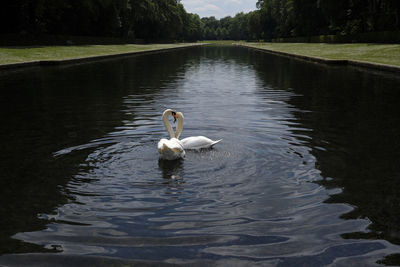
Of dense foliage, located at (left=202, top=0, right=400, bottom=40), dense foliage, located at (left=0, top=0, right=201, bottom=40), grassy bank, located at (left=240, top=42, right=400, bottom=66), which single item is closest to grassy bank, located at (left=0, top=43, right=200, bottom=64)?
dense foliage, located at (left=0, top=0, right=201, bottom=40)

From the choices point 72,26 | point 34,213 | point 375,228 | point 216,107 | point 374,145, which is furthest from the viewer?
point 72,26

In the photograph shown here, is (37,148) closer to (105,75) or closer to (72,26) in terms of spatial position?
(105,75)

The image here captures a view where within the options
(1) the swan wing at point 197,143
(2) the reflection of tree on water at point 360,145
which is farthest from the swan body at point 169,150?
(2) the reflection of tree on water at point 360,145

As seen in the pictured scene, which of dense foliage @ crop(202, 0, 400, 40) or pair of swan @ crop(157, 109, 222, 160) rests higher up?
dense foliage @ crop(202, 0, 400, 40)

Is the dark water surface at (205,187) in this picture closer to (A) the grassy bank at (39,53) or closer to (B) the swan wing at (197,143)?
(B) the swan wing at (197,143)

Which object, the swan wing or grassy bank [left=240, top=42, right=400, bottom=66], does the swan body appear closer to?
the swan wing

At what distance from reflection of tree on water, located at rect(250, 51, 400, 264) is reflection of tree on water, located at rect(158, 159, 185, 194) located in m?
1.81

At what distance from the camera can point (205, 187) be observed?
17.8ft

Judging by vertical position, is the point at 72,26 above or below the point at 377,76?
above

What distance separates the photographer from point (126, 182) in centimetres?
563

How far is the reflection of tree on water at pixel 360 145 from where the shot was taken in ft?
15.4

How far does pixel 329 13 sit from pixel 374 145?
59.8m

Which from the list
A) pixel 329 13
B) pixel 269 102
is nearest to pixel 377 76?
pixel 269 102

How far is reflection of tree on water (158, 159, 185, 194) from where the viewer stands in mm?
5414
